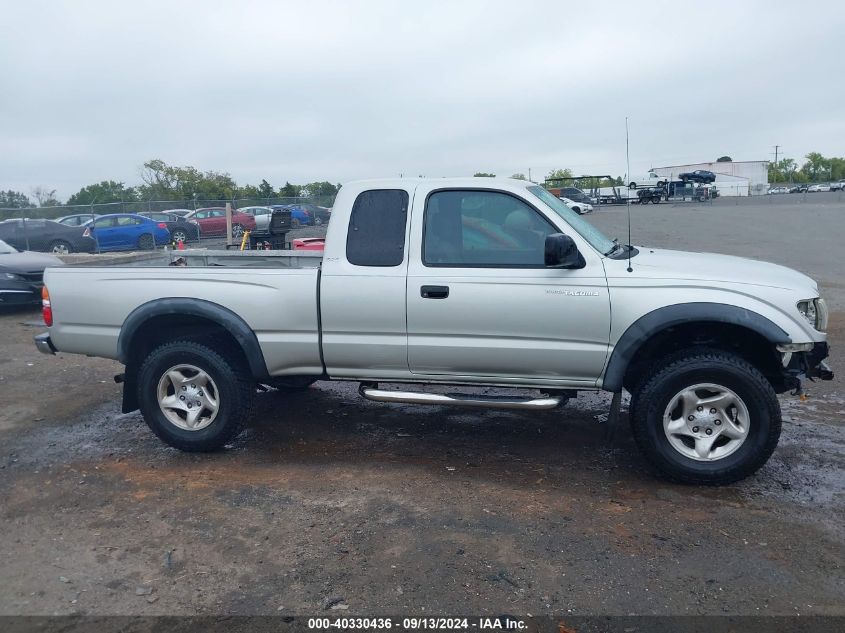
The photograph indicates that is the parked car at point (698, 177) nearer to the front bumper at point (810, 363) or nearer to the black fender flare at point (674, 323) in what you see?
the front bumper at point (810, 363)

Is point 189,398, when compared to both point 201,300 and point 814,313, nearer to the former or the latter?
point 201,300

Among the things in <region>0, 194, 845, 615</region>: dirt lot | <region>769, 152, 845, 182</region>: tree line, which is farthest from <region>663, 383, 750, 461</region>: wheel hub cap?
<region>769, 152, 845, 182</region>: tree line

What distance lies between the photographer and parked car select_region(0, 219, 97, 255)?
20219mm

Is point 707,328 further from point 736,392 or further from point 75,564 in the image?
point 75,564

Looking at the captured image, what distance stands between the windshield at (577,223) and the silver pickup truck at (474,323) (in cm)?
3

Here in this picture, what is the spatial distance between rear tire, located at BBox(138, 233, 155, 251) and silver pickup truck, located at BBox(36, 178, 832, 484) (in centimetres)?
1848

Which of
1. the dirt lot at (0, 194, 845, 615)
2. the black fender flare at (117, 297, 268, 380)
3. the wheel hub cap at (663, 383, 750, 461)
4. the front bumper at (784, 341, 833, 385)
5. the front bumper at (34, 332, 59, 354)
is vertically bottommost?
the dirt lot at (0, 194, 845, 615)

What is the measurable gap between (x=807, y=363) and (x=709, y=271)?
2.74 feet

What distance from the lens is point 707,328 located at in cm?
459

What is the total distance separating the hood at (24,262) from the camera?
11.2 meters

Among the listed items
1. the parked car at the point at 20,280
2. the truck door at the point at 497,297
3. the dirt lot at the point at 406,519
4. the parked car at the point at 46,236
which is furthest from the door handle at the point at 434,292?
the parked car at the point at 46,236

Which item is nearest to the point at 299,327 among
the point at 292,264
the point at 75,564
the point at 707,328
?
the point at 292,264

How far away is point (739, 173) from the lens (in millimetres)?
88125

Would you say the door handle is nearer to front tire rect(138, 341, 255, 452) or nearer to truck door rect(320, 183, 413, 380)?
→ truck door rect(320, 183, 413, 380)
